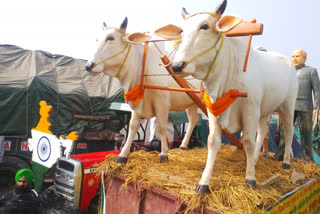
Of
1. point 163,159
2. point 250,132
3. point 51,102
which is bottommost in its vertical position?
point 163,159

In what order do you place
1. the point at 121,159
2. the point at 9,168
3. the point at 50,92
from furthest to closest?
the point at 50,92 → the point at 9,168 → the point at 121,159

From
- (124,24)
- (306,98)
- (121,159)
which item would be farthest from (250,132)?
(306,98)

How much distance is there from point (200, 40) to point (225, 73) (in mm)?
446

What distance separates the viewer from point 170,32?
252 centimetres

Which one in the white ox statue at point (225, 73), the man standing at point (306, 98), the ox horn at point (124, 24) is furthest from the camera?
the man standing at point (306, 98)

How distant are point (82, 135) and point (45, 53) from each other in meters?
3.78

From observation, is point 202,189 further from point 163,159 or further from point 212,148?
point 163,159

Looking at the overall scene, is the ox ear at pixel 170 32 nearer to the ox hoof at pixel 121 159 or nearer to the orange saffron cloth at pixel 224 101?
the orange saffron cloth at pixel 224 101

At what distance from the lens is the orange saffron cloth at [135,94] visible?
129 inches

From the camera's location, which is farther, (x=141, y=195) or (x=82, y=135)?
(x=82, y=135)

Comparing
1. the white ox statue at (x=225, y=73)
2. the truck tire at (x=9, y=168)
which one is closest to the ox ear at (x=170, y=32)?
the white ox statue at (x=225, y=73)

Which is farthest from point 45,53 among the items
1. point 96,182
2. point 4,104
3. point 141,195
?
point 141,195

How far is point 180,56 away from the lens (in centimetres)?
208

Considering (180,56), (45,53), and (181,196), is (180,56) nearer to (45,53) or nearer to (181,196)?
(181,196)
